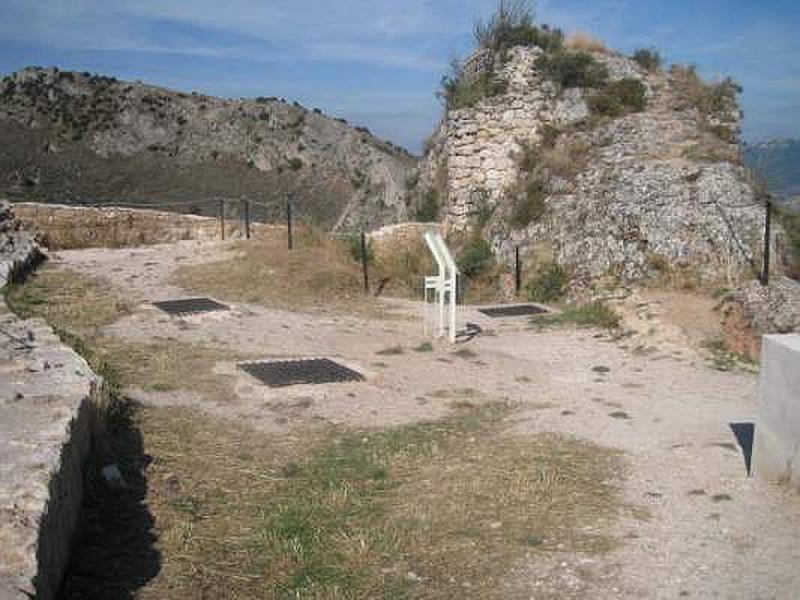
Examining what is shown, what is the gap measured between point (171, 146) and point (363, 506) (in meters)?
52.4

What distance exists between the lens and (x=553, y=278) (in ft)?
48.0

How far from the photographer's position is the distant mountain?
15.1m

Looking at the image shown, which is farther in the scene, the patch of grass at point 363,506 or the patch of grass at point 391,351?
the patch of grass at point 391,351

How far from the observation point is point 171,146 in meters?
54.0

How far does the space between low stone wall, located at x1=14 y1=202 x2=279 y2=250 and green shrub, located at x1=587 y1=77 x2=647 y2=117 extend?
832 centimetres

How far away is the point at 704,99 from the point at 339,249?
864cm

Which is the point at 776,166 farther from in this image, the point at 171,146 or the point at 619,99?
the point at 171,146

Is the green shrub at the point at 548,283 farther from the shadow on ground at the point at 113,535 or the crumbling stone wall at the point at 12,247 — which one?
the shadow on ground at the point at 113,535

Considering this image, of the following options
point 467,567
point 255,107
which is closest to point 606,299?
point 467,567

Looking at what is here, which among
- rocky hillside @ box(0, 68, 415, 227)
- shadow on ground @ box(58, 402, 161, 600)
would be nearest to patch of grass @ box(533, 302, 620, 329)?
shadow on ground @ box(58, 402, 161, 600)

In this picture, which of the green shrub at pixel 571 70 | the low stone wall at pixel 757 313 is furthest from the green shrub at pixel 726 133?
the low stone wall at pixel 757 313

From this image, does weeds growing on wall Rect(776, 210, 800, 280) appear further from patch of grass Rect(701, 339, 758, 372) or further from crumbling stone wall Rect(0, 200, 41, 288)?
crumbling stone wall Rect(0, 200, 41, 288)

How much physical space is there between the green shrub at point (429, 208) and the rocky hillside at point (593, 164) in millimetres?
70

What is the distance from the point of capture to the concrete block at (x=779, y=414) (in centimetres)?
495
